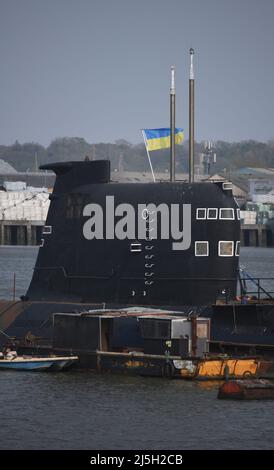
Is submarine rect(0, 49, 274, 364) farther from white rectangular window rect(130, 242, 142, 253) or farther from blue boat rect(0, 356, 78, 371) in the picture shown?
blue boat rect(0, 356, 78, 371)

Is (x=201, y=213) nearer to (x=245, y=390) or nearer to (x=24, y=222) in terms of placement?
(x=245, y=390)

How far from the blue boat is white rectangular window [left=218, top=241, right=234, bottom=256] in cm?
599

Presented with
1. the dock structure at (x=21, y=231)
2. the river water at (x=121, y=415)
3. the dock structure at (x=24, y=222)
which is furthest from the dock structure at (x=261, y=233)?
the river water at (x=121, y=415)

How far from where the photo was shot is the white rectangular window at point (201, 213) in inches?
1703

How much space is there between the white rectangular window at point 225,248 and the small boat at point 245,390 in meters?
5.57

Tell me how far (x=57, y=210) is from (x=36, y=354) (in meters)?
5.13

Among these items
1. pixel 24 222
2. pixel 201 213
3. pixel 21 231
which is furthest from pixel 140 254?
pixel 21 231

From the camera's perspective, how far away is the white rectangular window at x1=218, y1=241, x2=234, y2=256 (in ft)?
142

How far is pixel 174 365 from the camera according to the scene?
41594 millimetres

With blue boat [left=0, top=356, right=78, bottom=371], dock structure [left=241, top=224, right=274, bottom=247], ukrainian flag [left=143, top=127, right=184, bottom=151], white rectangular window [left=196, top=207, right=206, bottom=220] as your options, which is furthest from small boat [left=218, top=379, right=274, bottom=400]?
dock structure [left=241, top=224, right=274, bottom=247]

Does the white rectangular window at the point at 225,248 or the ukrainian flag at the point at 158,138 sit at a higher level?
the ukrainian flag at the point at 158,138

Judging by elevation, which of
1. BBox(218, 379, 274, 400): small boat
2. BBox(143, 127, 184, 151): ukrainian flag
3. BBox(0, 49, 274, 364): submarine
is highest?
BBox(143, 127, 184, 151): ukrainian flag

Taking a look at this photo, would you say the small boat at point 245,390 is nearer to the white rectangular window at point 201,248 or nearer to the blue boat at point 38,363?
the white rectangular window at point 201,248

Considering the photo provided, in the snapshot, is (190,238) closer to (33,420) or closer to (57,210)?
(57,210)
